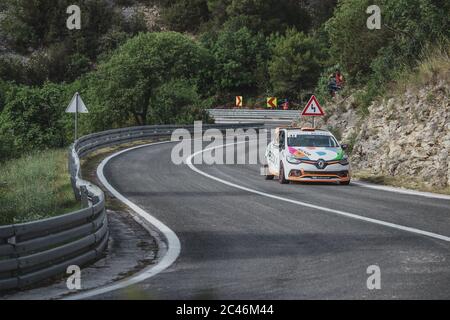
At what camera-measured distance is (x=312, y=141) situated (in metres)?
21.8

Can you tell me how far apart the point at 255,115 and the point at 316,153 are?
4754 cm

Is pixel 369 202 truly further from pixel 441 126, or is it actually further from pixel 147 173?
pixel 147 173

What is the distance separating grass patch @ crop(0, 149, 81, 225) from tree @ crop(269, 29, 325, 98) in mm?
57967

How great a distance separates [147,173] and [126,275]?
15.0m

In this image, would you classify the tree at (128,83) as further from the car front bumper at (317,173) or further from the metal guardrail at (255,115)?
the car front bumper at (317,173)

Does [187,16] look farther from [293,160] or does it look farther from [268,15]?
[293,160]

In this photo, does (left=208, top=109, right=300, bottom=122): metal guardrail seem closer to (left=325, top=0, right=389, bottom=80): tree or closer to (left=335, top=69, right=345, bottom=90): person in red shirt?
(left=335, top=69, right=345, bottom=90): person in red shirt

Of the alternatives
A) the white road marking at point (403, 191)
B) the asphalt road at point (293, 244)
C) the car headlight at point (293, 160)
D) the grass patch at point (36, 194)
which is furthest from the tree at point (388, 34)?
the grass patch at point (36, 194)

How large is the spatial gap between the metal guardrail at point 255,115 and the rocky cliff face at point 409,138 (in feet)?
134

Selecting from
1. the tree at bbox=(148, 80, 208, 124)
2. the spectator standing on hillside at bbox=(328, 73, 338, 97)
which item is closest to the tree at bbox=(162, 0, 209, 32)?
the tree at bbox=(148, 80, 208, 124)

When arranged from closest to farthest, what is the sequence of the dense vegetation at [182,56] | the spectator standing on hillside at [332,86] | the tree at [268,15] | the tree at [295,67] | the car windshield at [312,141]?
the car windshield at [312,141], the dense vegetation at [182,56], the spectator standing on hillside at [332,86], the tree at [295,67], the tree at [268,15]

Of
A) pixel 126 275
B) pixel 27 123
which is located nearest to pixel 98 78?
pixel 27 123

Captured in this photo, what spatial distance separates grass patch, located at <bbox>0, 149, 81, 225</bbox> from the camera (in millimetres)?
14555

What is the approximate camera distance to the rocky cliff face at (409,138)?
19.6 m
